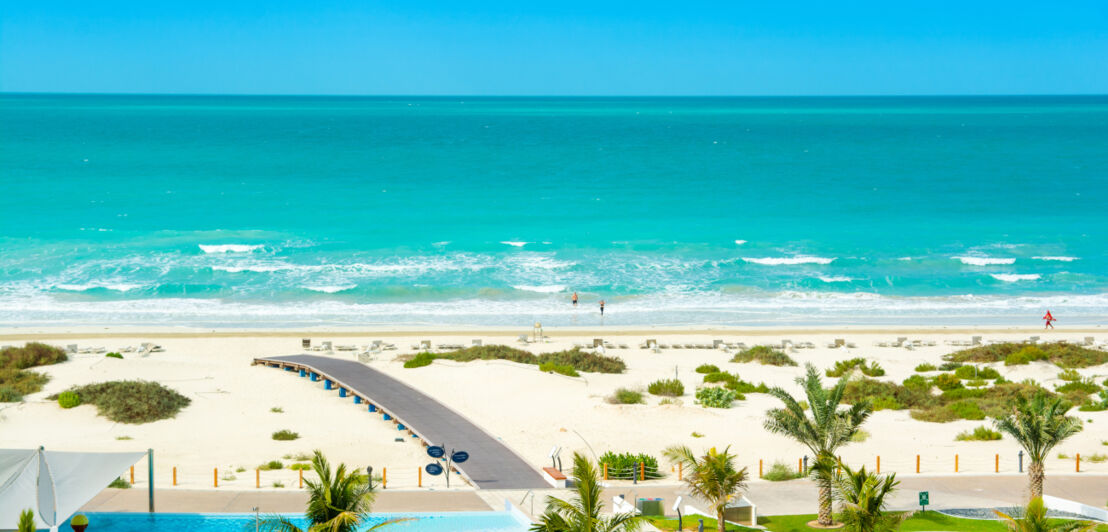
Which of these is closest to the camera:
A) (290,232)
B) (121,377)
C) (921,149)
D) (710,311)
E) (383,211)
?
(121,377)

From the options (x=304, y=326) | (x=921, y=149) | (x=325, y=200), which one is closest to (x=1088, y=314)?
(x=304, y=326)

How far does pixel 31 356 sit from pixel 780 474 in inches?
987

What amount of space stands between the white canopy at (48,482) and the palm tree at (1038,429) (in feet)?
56.9

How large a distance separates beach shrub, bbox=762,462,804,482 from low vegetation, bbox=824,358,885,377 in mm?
11654

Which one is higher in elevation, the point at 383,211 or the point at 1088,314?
the point at 383,211

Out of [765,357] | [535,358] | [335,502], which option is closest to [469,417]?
[535,358]

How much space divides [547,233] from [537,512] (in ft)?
165

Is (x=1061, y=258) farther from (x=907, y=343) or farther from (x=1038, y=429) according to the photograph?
(x=1038, y=429)

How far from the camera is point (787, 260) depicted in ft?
212

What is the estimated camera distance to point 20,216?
74875mm

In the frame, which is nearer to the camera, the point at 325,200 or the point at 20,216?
the point at 20,216

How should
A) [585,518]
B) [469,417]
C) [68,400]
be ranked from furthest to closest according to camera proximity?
[68,400] → [469,417] → [585,518]

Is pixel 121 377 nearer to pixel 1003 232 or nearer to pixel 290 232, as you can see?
pixel 290 232

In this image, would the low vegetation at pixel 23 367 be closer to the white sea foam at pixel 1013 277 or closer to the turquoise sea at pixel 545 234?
the turquoise sea at pixel 545 234
